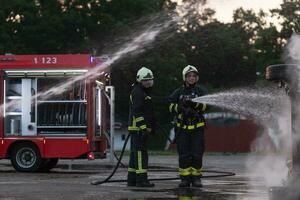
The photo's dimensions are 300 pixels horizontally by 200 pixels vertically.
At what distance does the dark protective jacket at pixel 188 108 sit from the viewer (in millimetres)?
10477

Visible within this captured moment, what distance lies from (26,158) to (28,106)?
1.11 meters

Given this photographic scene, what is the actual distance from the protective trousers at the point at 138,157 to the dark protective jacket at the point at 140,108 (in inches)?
4.9

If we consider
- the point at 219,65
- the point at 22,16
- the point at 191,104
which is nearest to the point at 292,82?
the point at 191,104

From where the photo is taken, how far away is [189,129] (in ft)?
34.6

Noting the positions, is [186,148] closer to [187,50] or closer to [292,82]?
[292,82]

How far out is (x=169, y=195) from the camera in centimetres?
905

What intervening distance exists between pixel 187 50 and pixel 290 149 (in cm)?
4813

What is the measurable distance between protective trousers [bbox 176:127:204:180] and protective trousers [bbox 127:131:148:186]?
0.55m

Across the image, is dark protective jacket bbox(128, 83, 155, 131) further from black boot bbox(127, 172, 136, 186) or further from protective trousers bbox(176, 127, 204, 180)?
black boot bbox(127, 172, 136, 186)

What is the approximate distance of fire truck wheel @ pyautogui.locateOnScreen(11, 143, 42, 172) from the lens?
48.6 feet

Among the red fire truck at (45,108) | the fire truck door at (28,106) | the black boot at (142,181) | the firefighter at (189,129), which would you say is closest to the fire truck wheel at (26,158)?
the red fire truck at (45,108)

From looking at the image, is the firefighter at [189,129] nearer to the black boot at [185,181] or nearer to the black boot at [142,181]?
the black boot at [185,181]

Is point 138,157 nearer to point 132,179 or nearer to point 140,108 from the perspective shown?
point 132,179

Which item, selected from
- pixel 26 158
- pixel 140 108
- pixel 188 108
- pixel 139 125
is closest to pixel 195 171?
pixel 188 108
